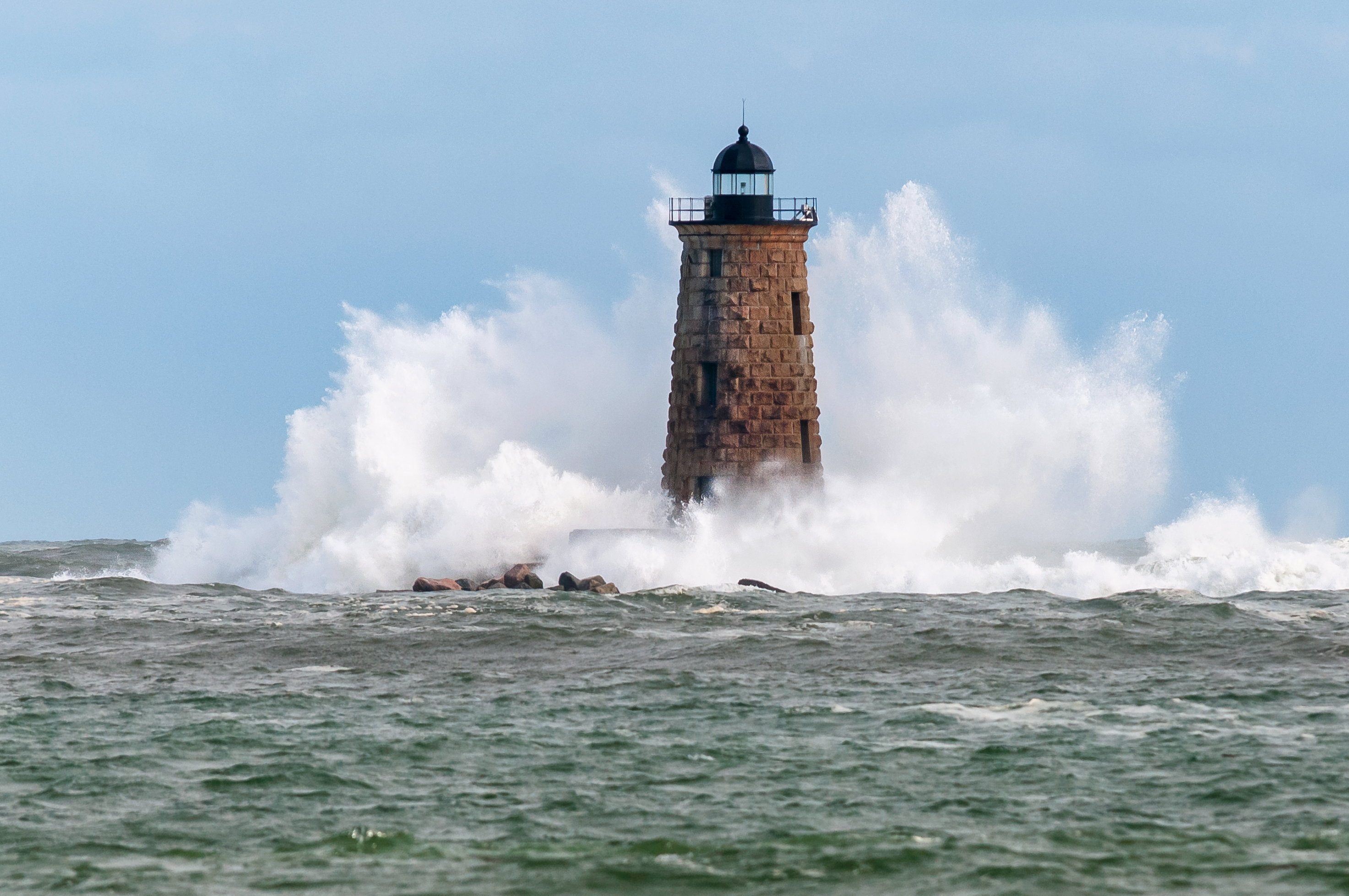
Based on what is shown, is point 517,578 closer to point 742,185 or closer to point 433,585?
point 433,585

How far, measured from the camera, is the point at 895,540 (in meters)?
33.5

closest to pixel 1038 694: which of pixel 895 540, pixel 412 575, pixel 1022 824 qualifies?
pixel 1022 824

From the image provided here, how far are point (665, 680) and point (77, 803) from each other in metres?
7.12

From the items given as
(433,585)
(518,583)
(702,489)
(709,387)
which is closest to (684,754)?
(433,585)

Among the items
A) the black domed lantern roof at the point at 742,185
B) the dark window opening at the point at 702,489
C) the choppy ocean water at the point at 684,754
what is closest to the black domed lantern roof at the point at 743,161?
the black domed lantern roof at the point at 742,185

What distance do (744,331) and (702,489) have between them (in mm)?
3082

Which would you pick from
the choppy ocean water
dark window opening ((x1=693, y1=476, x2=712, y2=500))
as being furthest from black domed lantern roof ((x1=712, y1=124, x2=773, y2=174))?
the choppy ocean water

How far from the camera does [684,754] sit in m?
14.5

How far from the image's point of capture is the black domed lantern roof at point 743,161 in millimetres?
32094

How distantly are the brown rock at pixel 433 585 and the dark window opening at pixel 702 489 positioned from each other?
486 cm

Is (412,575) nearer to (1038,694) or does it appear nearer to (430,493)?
(430,493)

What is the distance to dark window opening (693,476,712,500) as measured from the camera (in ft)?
106

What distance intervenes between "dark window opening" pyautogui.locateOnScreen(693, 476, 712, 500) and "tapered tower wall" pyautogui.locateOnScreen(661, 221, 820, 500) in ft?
0.06

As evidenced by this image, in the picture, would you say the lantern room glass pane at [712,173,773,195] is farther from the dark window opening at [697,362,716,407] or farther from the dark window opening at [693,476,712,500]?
the dark window opening at [693,476,712,500]
